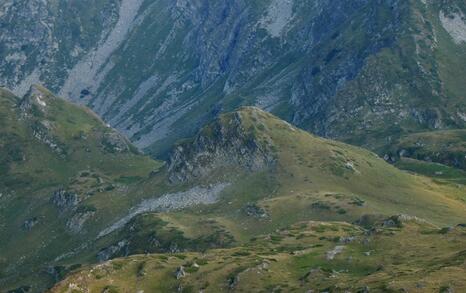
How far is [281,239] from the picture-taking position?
157 metres

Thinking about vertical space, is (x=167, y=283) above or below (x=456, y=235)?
below

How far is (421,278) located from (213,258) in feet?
159

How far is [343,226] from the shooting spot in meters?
167

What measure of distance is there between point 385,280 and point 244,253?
44570 mm

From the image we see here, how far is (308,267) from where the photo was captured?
398ft

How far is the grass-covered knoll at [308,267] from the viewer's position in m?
104

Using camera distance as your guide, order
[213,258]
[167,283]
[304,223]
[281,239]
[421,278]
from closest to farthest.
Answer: [421,278]
[167,283]
[213,258]
[281,239]
[304,223]

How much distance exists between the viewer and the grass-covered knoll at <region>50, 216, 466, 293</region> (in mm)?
104475

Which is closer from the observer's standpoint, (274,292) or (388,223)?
(274,292)

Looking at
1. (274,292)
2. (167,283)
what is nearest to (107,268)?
(167,283)

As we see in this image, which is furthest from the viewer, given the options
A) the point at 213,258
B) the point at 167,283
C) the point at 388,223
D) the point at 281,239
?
the point at 281,239

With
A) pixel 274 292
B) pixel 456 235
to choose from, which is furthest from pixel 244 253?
pixel 456 235

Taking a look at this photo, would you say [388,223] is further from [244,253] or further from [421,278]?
[421,278]

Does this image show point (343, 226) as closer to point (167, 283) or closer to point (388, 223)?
point (388, 223)
